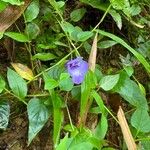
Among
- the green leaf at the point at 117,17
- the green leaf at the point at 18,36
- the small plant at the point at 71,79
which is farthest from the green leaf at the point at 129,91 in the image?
the green leaf at the point at 18,36

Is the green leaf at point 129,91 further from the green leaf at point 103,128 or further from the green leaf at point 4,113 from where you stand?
the green leaf at point 4,113

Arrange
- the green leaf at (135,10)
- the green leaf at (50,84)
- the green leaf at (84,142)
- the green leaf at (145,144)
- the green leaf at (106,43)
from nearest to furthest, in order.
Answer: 1. the green leaf at (84,142)
2. the green leaf at (50,84)
3. the green leaf at (145,144)
4. the green leaf at (106,43)
5. the green leaf at (135,10)

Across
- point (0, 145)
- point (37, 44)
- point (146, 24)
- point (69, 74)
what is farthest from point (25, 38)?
point (146, 24)

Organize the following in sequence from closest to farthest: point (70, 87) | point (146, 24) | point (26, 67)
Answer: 1. point (70, 87)
2. point (26, 67)
3. point (146, 24)

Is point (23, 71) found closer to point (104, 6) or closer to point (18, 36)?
point (18, 36)

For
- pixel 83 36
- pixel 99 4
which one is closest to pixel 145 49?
pixel 99 4

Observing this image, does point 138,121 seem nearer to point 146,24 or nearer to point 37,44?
point 37,44
